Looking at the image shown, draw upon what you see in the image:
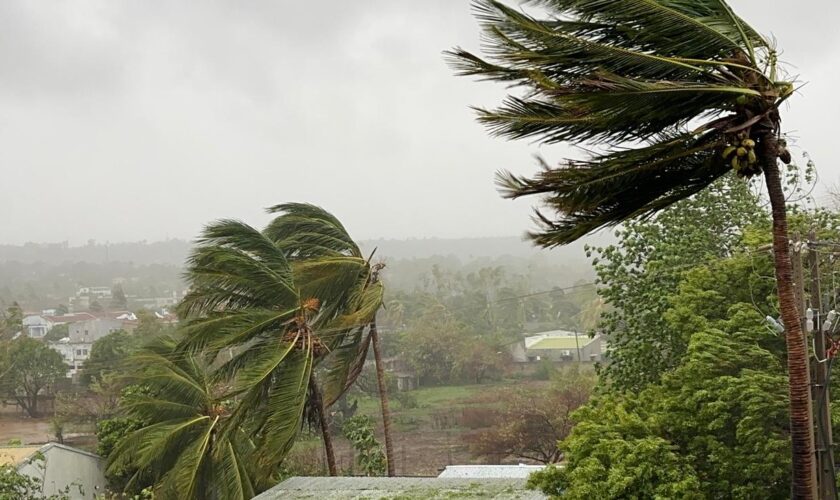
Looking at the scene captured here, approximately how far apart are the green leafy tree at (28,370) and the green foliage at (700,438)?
36.2m

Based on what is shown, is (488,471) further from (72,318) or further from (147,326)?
(72,318)

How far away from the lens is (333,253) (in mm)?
13133

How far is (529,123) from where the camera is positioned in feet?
15.3

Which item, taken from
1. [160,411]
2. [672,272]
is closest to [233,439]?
[160,411]

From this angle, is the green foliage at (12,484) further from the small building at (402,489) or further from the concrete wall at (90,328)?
the concrete wall at (90,328)

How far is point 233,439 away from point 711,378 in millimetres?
7850

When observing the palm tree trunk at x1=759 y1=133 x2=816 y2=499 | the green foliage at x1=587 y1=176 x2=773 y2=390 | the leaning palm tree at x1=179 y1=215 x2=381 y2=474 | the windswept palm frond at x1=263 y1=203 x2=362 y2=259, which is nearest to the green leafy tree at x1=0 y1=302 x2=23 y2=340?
the windswept palm frond at x1=263 y1=203 x2=362 y2=259

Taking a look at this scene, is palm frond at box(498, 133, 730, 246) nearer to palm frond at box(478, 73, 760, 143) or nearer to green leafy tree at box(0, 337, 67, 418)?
palm frond at box(478, 73, 760, 143)

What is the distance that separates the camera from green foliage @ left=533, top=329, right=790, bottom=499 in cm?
639

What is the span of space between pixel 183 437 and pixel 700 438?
29.2 ft

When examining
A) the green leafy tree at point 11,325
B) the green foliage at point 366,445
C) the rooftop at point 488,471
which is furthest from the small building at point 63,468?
the green leafy tree at point 11,325

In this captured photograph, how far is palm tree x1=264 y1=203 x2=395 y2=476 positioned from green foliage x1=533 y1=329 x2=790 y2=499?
20.2 ft

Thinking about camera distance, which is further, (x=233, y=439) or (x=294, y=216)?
(x=294, y=216)

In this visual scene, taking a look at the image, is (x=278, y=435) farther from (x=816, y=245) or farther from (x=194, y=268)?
Answer: (x=816, y=245)
